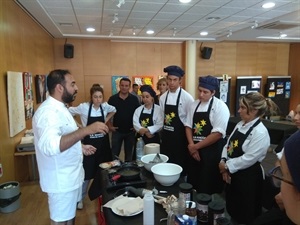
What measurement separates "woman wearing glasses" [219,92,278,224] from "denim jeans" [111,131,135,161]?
5.24ft

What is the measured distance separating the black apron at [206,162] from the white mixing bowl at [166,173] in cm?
Result: 63

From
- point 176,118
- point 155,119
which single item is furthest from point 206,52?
point 176,118

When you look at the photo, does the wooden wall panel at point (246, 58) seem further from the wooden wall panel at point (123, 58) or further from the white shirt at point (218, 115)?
the white shirt at point (218, 115)

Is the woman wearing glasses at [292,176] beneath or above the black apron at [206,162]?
above

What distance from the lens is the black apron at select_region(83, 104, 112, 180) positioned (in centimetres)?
263

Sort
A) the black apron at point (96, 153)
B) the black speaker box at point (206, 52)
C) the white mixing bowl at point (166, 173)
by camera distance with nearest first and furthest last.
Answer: the white mixing bowl at point (166, 173), the black apron at point (96, 153), the black speaker box at point (206, 52)

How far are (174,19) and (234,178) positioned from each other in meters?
3.58

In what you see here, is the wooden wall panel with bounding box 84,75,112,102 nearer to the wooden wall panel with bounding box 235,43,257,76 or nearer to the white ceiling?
the white ceiling

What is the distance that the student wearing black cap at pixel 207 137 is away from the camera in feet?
7.15

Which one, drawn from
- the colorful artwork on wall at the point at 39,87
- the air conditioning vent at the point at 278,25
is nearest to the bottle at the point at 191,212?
the colorful artwork on wall at the point at 39,87

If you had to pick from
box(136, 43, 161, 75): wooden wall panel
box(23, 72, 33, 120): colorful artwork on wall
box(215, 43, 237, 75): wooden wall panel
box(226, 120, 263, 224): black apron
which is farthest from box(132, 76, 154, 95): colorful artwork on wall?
box(226, 120, 263, 224): black apron

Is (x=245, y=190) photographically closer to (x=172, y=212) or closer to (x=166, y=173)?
(x=166, y=173)

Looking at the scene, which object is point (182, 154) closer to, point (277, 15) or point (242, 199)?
point (242, 199)

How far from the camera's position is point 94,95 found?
272cm
